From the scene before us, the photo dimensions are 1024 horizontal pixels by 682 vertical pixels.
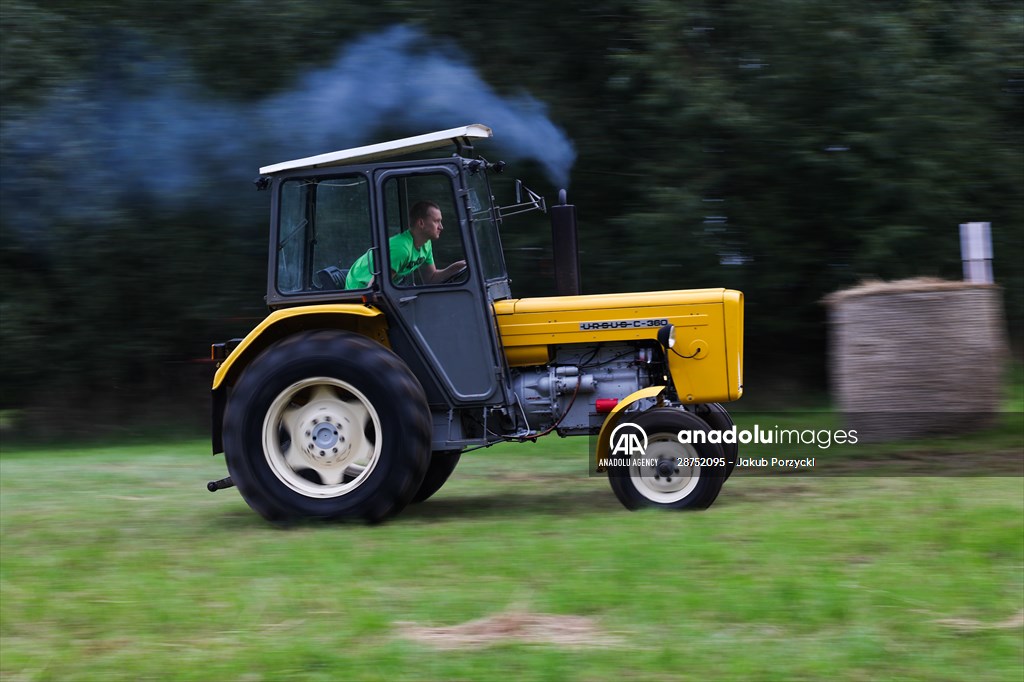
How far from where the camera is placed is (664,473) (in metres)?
7.14

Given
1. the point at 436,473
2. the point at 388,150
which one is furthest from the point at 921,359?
the point at 388,150

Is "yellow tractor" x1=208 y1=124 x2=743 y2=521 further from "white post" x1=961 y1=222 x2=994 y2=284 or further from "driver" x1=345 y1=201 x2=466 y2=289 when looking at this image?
"white post" x1=961 y1=222 x2=994 y2=284

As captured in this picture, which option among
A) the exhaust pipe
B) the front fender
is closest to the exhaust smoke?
the exhaust pipe

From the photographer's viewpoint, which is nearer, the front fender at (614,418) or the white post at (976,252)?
the front fender at (614,418)

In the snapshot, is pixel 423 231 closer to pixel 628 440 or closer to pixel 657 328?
pixel 657 328

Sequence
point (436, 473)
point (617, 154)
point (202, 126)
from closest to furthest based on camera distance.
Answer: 1. point (436, 473)
2. point (202, 126)
3. point (617, 154)

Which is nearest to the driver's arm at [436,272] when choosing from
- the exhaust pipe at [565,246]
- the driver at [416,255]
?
the driver at [416,255]

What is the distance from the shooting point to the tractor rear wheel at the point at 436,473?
812 centimetres

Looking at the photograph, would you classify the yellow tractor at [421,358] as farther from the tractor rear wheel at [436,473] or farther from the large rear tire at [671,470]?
the tractor rear wheel at [436,473]

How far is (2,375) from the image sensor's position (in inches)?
529

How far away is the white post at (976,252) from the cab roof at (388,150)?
511 cm

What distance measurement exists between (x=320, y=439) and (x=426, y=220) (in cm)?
142

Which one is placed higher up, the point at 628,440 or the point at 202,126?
the point at 202,126

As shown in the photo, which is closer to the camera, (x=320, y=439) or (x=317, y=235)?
(x=320, y=439)
